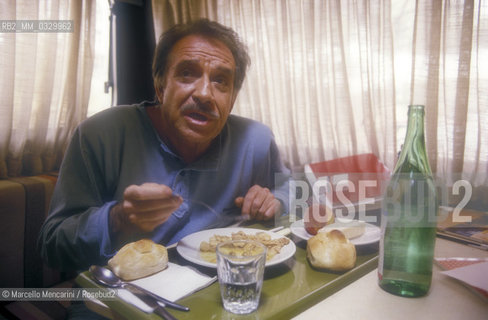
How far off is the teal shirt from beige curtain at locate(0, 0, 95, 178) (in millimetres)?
47

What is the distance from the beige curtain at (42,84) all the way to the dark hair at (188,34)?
180 mm

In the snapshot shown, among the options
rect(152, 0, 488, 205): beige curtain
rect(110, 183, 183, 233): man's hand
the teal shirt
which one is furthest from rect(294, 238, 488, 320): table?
rect(152, 0, 488, 205): beige curtain

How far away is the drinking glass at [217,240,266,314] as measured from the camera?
359 mm

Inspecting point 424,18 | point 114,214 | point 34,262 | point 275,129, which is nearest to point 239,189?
point 275,129

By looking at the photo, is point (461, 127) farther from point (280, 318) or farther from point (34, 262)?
point (34, 262)

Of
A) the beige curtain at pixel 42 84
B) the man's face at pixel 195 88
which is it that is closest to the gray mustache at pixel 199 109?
the man's face at pixel 195 88

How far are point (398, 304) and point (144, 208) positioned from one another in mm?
411

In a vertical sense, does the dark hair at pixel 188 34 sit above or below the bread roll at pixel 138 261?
above

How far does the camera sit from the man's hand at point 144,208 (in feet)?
1.77

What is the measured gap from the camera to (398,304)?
39 cm

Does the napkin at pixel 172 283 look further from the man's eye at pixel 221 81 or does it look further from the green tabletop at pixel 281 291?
the man's eye at pixel 221 81

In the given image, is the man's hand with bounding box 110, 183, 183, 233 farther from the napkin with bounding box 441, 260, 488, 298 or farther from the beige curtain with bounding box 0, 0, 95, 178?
the napkin with bounding box 441, 260, 488, 298

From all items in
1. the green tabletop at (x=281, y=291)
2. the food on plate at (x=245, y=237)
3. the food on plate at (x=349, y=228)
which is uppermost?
the food on plate at (x=349, y=228)

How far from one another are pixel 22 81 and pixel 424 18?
0.98 metres
